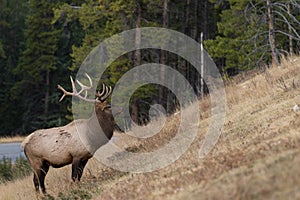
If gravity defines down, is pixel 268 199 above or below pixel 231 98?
above

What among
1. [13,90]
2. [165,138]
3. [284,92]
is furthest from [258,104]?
[13,90]

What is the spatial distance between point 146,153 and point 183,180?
453cm

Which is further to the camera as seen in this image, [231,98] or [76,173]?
[231,98]

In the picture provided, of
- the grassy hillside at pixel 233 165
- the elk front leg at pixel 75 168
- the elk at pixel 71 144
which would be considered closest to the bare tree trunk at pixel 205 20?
the grassy hillside at pixel 233 165

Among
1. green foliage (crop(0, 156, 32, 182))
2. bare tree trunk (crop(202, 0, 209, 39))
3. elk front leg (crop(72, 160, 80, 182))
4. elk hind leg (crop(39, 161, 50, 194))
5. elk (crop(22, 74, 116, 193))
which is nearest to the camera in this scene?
elk front leg (crop(72, 160, 80, 182))

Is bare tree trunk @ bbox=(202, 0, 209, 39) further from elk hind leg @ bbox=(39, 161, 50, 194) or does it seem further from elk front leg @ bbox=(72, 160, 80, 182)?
elk front leg @ bbox=(72, 160, 80, 182)

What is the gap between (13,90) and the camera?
4216 cm

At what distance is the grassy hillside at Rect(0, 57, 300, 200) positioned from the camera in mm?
5285

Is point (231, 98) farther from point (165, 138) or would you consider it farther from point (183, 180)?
point (183, 180)

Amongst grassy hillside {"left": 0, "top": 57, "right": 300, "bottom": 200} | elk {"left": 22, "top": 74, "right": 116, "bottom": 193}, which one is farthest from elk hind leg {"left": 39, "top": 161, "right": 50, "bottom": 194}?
grassy hillside {"left": 0, "top": 57, "right": 300, "bottom": 200}

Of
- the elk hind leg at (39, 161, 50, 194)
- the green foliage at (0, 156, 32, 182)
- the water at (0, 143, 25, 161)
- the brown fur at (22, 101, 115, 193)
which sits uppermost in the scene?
the brown fur at (22, 101, 115, 193)

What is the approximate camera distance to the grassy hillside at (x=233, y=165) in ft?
17.3

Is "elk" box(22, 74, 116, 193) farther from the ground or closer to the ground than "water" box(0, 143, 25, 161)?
farther from the ground

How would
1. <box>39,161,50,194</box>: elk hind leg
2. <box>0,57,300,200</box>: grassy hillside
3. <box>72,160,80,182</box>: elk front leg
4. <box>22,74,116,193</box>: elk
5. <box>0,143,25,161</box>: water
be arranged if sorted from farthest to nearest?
<box>0,143,25,161</box>: water, <box>39,161,50,194</box>: elk hind leg, <box>22,74,116,193</box>: elk, <box>72,160,80,182</box>: elk front leg, <box>0,57,300,200</box>: grassy hillside
